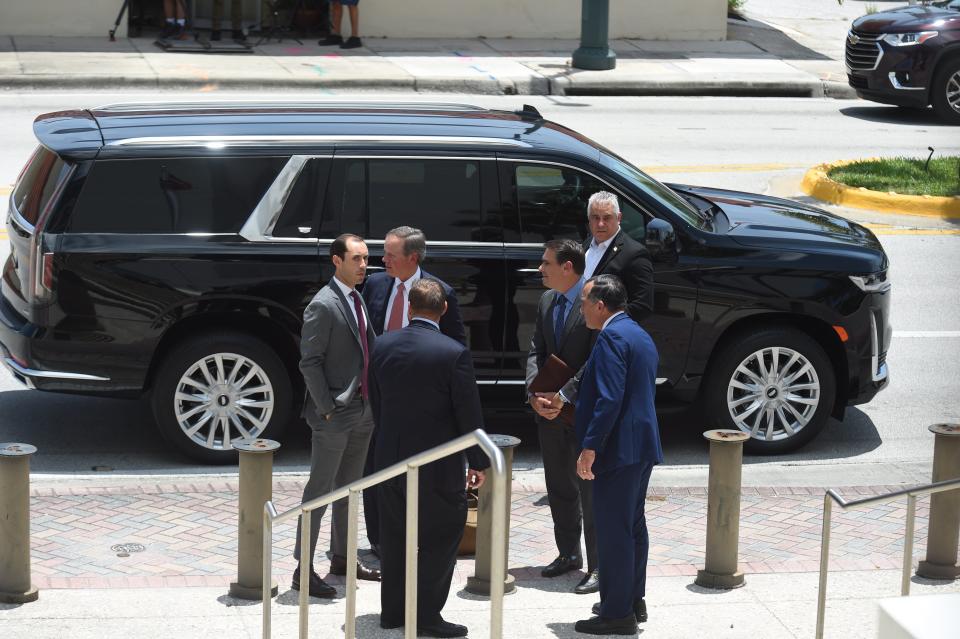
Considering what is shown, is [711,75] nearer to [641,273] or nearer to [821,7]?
[821,7]

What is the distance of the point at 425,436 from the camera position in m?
6.39

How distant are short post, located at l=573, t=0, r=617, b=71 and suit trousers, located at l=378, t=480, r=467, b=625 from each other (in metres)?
18.0

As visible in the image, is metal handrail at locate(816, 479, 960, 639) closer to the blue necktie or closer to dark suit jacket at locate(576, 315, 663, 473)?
dark suit jacket at locate(576, 315, 663, 473)

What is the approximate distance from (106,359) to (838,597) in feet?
14.3

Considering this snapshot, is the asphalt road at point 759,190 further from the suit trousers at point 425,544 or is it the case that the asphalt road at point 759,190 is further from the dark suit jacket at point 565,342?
the suit trousers at point 425,544

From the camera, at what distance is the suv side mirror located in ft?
Result: 28.4

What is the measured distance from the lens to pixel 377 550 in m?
7.30

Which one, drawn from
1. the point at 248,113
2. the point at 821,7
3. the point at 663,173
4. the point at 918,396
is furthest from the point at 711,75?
the point at 248,113

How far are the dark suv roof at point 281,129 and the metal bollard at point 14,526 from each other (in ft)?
8.18

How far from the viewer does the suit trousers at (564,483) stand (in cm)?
725

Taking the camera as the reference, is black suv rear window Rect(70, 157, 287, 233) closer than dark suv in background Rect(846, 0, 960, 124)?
Yes

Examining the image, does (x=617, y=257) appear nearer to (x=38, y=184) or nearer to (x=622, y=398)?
(x=622, y=398)

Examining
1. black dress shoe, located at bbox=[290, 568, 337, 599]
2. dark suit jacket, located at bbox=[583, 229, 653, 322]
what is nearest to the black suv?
dark suit jacket, located at bbox=[583, 229, 653, 322]

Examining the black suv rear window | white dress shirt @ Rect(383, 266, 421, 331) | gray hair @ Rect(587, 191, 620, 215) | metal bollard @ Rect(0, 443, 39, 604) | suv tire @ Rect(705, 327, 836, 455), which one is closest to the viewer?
metal bollard @ Rect(0, 443, 39, 604)
